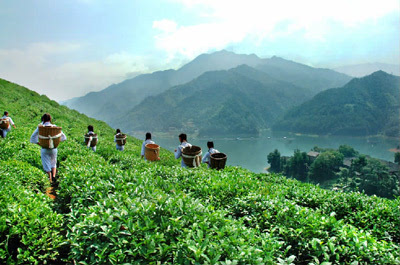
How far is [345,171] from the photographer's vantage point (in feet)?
262

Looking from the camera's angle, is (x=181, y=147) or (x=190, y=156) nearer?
A: (x=190, y=156)

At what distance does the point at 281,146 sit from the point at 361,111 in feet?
227

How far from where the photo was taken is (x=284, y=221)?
3.98 meters

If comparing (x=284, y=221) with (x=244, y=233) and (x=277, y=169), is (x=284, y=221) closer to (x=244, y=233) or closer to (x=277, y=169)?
(x=244, y=233)

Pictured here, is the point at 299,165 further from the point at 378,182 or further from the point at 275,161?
the point at 378,182

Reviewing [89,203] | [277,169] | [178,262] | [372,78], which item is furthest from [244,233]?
[372,78]

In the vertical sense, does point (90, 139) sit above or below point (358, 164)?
above

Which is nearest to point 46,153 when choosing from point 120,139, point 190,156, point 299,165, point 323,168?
point 190,156

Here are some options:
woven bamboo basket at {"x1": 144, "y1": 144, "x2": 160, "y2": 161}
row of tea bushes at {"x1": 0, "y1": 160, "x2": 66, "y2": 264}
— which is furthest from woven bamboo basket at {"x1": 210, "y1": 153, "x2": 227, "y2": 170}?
row of tea bushes at {"x1": 0, "y1": 160, "x2": 66, "y2": 264}

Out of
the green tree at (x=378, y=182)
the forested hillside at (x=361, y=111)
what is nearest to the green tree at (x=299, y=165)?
the green tree at (x=378, y=182)

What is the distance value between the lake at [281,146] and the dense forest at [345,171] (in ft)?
58.1

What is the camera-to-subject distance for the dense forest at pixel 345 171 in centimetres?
6919

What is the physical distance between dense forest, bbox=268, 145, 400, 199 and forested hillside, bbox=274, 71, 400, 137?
81.9 metres

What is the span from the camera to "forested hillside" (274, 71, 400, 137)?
165562 mm
